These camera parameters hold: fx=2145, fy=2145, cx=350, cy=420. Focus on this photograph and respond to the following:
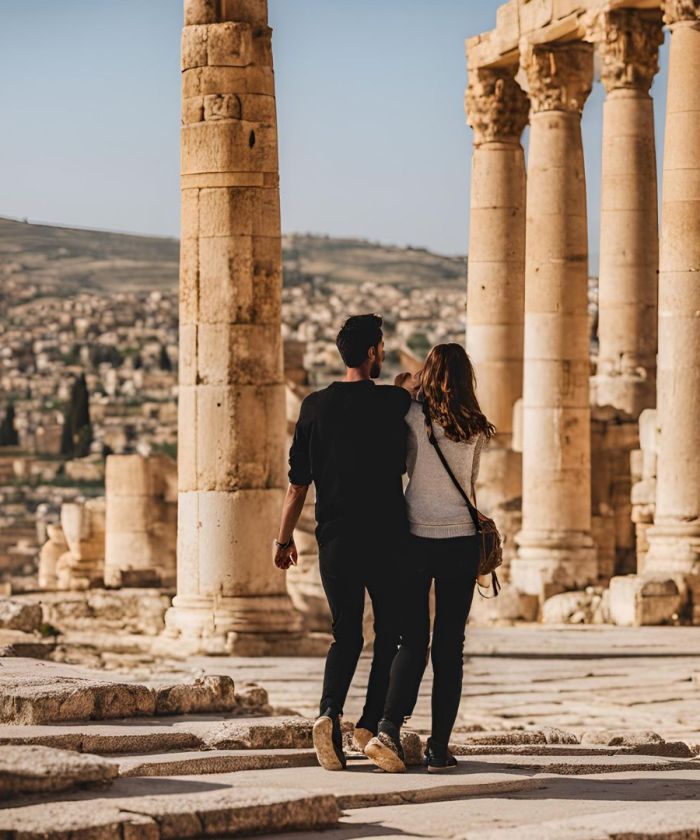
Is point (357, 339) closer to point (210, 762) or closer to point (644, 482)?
point (210, 762)

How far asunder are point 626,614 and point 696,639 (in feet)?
9.17

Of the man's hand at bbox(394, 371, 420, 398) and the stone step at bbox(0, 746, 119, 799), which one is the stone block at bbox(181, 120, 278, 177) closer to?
the man's hand at bbox(394, 371, 420, 398)

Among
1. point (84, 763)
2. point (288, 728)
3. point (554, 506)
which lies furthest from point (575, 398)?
point (84, 763)

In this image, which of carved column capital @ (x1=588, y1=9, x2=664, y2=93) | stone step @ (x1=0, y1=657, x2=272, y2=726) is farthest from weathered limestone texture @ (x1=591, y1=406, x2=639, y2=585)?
stone step @ (x1=0, y1=657, x2=272, y2=726)

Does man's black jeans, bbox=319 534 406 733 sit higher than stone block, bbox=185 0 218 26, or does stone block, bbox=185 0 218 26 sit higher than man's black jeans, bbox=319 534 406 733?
stone block, bbox=185 0 218 26

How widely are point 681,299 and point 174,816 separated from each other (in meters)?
20.7

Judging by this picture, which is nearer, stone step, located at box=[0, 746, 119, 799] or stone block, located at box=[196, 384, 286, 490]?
stone step, located at box=[0, 746, 119, 799]

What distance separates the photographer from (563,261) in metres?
33.1

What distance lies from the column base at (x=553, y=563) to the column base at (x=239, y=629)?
10.2 meters

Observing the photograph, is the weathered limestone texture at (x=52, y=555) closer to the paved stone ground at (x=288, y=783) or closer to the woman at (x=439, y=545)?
the paved stone ground at (x=288, y=783)

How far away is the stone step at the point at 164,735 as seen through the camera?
11391mm

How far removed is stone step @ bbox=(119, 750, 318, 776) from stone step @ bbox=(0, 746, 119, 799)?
3.16 ft

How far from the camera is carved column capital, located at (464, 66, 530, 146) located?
1406 inches

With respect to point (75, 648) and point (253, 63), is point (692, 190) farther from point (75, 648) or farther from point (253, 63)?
point (75, 648)
